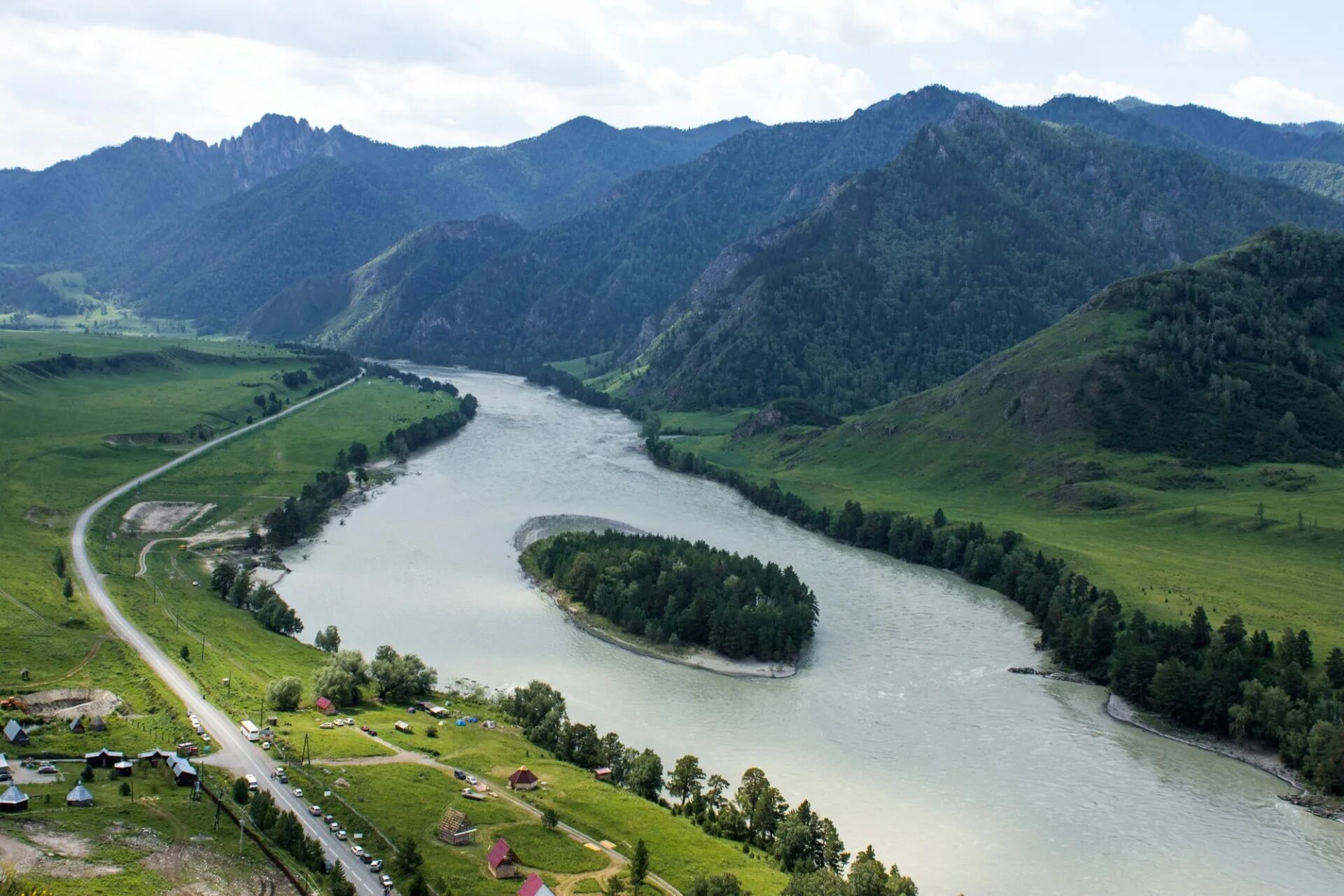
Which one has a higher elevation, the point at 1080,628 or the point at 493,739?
the point at 1080,628

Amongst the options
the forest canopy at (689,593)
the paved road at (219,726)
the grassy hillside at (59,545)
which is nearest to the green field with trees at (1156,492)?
the forest canopy at (689,593)

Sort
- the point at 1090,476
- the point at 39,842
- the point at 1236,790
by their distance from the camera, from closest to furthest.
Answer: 1. the point at 39,842
2. the point at 1236,790
3. the point at 1090,476

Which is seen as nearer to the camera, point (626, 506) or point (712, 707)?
point (712, 707)

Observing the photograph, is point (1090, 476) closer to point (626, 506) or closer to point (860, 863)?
point (626, 506)

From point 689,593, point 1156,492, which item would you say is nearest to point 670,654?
point 689,593

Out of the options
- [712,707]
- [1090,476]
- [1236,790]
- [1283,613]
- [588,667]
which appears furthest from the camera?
[1090,476]

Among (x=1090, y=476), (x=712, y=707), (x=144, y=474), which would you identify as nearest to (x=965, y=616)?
(x=712, y=707)

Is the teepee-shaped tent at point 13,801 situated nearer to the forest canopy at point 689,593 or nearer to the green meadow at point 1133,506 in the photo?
the forest canopy at point 689,593

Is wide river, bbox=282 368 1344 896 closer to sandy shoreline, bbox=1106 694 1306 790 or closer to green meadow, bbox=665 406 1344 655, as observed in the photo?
sandy shoreline, bbox=1106 694 1306 790
